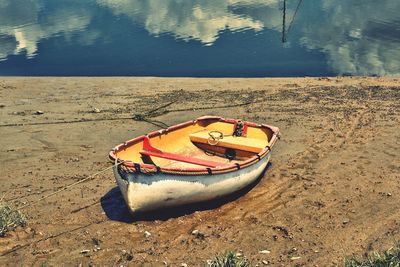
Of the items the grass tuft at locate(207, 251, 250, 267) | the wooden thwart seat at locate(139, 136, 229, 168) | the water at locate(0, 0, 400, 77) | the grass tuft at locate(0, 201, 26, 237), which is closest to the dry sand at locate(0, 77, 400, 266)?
the grass tuft at locate(0, 201, 26, 237)

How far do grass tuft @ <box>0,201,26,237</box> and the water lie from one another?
59.5ft

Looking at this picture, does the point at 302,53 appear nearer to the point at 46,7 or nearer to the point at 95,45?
the point at 95,45

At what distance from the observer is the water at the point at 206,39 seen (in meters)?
29.5

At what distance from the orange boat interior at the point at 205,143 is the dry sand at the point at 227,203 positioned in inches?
41.3

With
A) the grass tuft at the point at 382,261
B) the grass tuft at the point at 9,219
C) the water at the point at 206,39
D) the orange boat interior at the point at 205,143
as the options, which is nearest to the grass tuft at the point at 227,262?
the grass tuft at the point at 382,261

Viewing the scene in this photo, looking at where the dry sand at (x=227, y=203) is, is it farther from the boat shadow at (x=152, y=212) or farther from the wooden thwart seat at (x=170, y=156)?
the wooden thwart seat at (x=170, y=156)

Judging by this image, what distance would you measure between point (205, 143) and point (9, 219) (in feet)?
19.8

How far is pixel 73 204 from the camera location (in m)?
12.4

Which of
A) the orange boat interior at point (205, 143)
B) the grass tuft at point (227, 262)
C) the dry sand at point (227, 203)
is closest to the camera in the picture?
the grass tuft at point (227, 262)

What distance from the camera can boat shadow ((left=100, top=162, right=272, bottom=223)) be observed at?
1154cm

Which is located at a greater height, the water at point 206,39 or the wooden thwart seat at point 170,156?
the wooden thwart seat at point 170,156

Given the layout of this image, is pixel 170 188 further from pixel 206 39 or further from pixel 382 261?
pixel 206 39

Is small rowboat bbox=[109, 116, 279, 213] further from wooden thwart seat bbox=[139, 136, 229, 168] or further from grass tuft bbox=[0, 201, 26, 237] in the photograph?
grass tuft bbox=[0, 201, 26, 237]

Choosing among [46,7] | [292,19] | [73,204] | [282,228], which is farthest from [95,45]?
[282,228]
